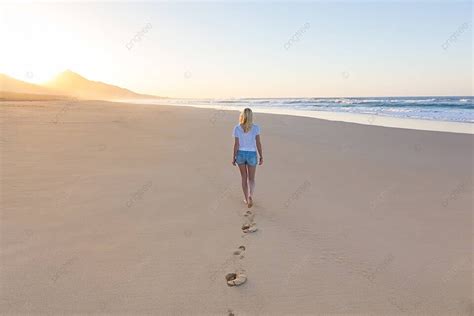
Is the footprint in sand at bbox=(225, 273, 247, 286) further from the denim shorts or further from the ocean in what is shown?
the ocean

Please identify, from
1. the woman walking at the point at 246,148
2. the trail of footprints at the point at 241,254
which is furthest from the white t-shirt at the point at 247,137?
the trail of footprints at the point at 241,254

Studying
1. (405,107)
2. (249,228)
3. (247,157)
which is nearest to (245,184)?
(247,157)

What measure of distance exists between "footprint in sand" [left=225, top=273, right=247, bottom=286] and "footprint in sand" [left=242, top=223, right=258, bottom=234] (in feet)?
3.73

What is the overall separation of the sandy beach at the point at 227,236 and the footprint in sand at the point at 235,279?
6 cm

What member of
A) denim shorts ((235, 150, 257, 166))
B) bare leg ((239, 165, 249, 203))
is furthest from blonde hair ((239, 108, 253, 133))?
bare leg ((239, 165, 249, 203))

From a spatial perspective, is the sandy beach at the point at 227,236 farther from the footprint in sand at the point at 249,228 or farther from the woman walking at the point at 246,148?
the woman walking at the point at 246,148

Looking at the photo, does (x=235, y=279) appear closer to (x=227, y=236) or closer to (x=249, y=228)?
(x=227, y=236)

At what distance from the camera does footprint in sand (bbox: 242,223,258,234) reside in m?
4.81

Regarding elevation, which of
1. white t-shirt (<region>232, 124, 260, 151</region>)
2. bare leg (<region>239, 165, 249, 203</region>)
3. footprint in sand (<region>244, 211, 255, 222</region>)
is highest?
white t-shirt (<region>232, 124, 260, 151</region>)

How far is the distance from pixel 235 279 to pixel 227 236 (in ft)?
3.53

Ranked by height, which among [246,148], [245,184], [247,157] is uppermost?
[246,148]

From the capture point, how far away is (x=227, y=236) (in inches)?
182

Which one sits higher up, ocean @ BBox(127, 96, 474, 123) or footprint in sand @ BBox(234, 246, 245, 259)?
ocean @ BBox(127, 96, 474, 123)

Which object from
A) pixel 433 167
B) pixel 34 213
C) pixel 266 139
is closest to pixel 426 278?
pixel 34 213
